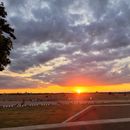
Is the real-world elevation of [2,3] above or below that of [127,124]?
above

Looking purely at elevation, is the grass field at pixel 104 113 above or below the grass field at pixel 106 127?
above

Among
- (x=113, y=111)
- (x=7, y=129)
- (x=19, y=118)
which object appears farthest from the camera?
(x=113, y=111)

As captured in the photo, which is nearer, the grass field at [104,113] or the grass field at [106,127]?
the grass field at [106,127]

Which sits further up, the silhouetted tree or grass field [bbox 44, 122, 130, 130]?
the silhouetted tree

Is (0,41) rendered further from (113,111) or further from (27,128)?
(113,111)

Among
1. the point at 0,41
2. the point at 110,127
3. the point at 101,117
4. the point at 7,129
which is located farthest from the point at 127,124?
the point at 0,41

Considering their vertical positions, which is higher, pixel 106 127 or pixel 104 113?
pixel 104 113

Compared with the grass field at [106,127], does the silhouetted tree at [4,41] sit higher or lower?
higher

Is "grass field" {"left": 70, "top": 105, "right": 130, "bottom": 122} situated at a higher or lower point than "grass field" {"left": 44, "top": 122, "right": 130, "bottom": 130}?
higher

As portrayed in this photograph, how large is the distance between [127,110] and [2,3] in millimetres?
14930

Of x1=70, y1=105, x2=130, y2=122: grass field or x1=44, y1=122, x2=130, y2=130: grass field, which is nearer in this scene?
x1=44, y1=122, x2=130, y2=130: grass field

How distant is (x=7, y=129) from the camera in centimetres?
2098

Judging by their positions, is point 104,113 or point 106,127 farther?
point 104,113

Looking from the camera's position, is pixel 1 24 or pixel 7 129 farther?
pixel 1 24
